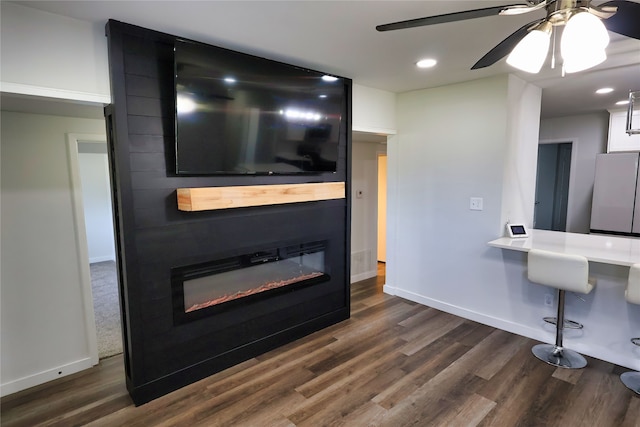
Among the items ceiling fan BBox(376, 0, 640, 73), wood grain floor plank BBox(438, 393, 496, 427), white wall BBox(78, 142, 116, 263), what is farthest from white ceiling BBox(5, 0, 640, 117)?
white wall BBox(78, 142, 116, 263)

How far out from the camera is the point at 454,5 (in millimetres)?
1833

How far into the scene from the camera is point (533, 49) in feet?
4.72

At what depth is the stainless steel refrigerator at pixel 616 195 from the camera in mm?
3961

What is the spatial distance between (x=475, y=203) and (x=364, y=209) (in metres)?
1.72

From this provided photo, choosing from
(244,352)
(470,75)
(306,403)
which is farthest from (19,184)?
(470,75)

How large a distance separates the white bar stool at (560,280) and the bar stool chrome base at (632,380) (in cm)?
24

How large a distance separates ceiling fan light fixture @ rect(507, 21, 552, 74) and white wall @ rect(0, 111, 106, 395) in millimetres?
2998

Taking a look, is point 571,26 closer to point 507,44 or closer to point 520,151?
point 507,44

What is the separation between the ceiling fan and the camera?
1.25 m

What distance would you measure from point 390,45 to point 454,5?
612 millimetres

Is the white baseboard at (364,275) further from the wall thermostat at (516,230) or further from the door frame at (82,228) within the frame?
the door frame at (82,228)

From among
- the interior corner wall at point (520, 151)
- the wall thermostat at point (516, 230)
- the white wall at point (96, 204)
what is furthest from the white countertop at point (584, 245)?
the white wall at point (96, 204)

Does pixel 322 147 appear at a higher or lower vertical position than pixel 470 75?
lower

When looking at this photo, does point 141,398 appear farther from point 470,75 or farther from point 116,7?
point 470,75
